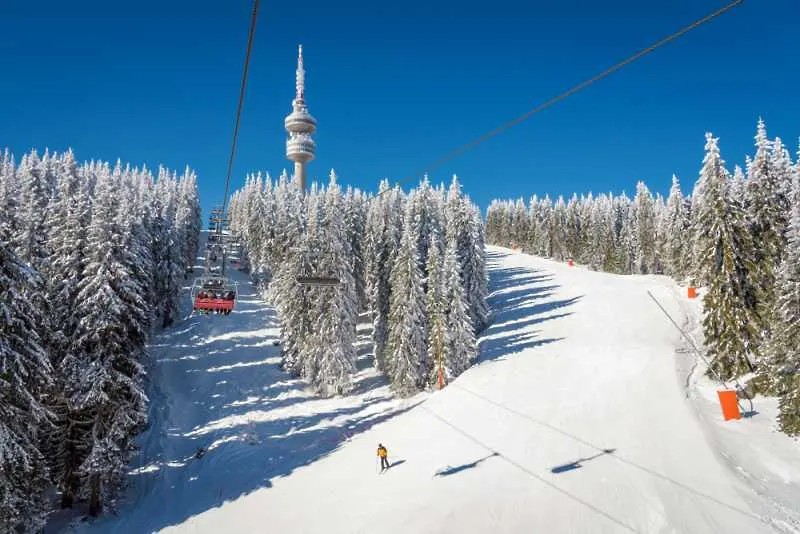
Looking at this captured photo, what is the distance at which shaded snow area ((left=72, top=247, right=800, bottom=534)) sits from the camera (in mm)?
19203

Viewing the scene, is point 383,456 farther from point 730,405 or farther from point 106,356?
point 730,405

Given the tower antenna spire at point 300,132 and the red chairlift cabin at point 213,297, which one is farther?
the tower antenna spire at point 300,132

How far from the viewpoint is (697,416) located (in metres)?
26.3

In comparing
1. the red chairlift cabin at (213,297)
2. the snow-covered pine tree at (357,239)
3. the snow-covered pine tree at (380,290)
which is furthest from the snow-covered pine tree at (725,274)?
the snow-covered pine tree at (357,239)

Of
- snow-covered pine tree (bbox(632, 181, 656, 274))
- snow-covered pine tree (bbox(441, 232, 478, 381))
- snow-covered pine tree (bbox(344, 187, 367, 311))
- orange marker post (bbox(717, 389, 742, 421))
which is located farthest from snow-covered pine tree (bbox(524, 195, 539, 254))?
orange marker post (bbox(717, 389, 742, 421))

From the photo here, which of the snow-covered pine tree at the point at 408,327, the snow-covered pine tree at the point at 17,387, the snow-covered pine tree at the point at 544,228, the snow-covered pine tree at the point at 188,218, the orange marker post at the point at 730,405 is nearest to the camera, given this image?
the snow-covered pine tree at the point at 17,387

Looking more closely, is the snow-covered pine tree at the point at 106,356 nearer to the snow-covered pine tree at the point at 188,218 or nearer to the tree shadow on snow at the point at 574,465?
the tree shadow on snow at the point at 574,465

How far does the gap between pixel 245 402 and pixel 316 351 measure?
7370 mm

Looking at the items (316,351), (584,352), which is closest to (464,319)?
(584,352)

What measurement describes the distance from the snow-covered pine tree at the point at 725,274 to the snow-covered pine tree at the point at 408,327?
20.5m

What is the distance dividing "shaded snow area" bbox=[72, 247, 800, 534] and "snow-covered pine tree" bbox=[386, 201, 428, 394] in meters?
2.06

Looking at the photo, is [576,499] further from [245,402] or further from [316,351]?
[245,402]

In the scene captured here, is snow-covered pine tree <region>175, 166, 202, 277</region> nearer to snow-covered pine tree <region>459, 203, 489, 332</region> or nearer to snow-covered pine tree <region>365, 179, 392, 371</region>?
snow-covered pine tree <region>365, 179, 392, 371</region>

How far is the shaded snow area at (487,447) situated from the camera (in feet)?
63.0
